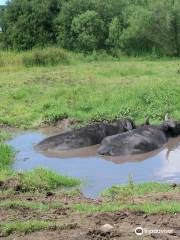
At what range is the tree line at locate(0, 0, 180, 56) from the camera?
23203 millimetres

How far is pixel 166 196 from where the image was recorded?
7.27 m

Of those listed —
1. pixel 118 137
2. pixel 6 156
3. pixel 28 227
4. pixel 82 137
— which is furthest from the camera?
pixel 82 137

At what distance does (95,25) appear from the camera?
24.4 meters

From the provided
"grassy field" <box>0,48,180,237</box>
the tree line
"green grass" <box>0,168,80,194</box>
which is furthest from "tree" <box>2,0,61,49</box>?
"green grass" <box>0,168,80,194</box>

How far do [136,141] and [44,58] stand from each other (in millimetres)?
11269

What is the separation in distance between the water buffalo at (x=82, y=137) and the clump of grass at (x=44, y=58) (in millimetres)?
9745

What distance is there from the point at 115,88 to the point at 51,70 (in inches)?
181

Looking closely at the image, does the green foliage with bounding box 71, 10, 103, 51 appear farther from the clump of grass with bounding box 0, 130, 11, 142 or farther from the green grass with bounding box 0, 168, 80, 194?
the green grass with bounding box 0, 168, 80, 194

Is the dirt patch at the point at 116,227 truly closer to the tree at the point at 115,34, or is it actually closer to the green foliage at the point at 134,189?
the green foliage at the point at 134,189

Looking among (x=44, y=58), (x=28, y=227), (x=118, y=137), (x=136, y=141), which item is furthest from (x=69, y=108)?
(x=44, y=58)

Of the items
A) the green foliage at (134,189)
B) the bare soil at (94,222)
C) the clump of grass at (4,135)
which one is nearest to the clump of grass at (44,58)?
the clump of grass at (4,135)

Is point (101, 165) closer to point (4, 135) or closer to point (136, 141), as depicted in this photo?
point (136, 141)

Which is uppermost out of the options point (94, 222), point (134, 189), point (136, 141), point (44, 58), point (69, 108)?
point (94, 222)

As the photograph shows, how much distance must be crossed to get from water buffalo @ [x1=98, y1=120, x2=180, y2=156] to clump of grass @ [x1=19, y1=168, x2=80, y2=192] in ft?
5.85
